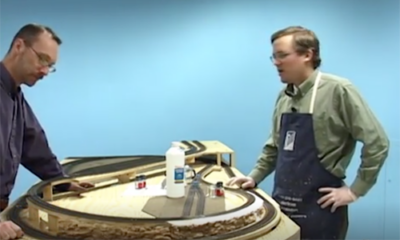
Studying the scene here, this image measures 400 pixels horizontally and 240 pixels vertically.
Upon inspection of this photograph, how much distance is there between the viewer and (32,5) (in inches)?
147

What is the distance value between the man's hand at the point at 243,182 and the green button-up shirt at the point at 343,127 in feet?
1.08

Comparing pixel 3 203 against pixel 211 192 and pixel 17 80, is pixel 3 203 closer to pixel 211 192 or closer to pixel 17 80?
pixel 17 80

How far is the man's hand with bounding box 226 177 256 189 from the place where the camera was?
6.87 ft

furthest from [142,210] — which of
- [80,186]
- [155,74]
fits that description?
[155,74]

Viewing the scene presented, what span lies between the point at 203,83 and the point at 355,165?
1.35m

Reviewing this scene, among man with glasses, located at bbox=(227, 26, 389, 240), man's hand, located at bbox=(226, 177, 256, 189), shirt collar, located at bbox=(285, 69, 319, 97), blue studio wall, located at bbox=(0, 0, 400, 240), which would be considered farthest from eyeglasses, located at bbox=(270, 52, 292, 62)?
blue studio wall, located at bbox=(0, 0, 400, 240)

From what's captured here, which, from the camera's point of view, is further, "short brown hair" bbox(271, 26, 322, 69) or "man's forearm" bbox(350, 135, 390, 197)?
"short brown hair" bbox(271, 26, 322, 69)

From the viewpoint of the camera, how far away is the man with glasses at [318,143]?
6.46 feet

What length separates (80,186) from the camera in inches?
80.5

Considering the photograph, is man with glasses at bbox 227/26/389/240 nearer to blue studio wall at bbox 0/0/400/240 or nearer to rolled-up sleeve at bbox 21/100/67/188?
rolled-up sleeve at bbox 21/100/67/188

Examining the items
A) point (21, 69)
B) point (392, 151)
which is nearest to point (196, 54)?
point (392, 151)

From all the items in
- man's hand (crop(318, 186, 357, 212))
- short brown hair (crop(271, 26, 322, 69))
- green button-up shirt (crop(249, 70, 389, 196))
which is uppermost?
short brown hair (crop(271, 26, 322, 69))

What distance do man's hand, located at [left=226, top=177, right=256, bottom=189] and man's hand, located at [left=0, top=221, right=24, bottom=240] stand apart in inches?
38.4

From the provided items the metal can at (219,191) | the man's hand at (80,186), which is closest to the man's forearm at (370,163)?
the metal can at (219,191)
